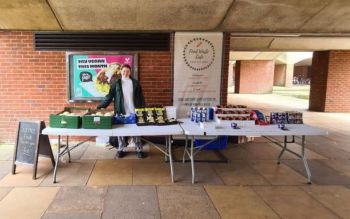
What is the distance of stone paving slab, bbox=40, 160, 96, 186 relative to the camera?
4622 mm

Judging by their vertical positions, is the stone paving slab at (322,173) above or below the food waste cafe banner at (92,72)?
below

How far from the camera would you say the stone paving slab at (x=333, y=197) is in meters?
3.92

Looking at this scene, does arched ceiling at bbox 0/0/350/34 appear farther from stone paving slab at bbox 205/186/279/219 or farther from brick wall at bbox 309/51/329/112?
brick wall at bbox 309/51/329/112

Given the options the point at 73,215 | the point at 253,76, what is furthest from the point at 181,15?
the point at 253,76

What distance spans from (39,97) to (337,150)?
245 inches

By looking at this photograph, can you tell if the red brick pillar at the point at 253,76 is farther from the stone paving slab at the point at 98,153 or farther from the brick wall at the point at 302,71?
the brick wall at the point at 302,71

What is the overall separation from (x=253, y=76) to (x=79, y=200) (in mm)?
16865

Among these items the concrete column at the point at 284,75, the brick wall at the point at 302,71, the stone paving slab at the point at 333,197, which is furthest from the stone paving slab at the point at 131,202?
the brick wall at the point at 302,71

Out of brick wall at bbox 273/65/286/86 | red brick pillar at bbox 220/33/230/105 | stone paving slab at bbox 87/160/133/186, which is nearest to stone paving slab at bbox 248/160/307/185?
red brick pillar at bbox 220/33/230/105

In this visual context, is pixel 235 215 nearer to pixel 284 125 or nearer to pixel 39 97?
pixel 284 125

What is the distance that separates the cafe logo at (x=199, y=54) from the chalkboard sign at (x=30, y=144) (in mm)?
3068

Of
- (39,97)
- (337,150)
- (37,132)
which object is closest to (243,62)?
(337,150)

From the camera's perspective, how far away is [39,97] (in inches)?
260

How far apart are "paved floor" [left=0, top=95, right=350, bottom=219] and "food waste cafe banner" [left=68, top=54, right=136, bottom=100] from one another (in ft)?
3.92
